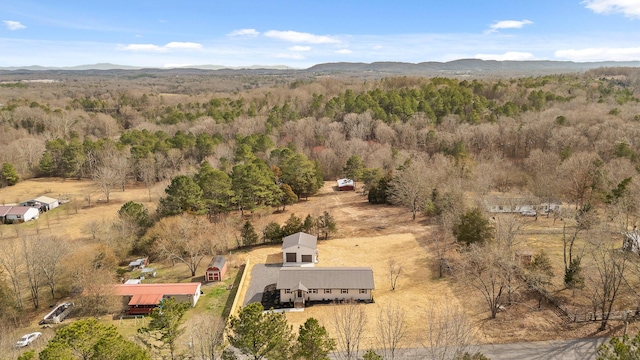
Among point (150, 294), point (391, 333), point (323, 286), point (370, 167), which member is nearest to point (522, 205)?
point (370, 167)

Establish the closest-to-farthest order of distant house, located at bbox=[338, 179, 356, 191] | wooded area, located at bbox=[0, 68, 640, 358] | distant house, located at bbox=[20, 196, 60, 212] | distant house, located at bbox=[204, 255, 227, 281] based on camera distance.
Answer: wooded area, located at bbox=[0, 68, 640, 358], distant house, located at bbox=[204, 255, 227, 281], distant house, located at bbox=[20, 196, 60, 212], distant house, located at bbox=[338, 179, 356, 191]

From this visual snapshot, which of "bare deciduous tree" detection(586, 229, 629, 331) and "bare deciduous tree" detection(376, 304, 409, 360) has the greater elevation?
"bare deciduous tree" detection(586, 229, 629, 331)

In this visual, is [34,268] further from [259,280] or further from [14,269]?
[259,280]

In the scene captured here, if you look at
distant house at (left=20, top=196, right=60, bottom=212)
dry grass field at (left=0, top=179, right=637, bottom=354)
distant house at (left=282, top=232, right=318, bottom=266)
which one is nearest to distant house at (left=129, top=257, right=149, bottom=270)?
dry grass field at (left=0, top=179, right=637, bottom=354)

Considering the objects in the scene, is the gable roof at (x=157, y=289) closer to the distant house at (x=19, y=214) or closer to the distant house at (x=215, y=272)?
the distant house at (x=215, y=272)

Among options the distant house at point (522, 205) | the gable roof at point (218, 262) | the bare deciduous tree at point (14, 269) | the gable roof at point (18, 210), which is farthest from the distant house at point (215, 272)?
the gable roof at point (18, 210)

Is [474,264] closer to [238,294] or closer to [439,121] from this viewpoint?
[238,294]

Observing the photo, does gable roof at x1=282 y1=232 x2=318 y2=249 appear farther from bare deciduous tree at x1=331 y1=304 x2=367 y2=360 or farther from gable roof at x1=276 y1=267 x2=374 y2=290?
bare deciduous tree at x1=331 y1=304 x2=367 y2=360

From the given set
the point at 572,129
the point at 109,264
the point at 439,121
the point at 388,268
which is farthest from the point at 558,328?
the point at 439,121
